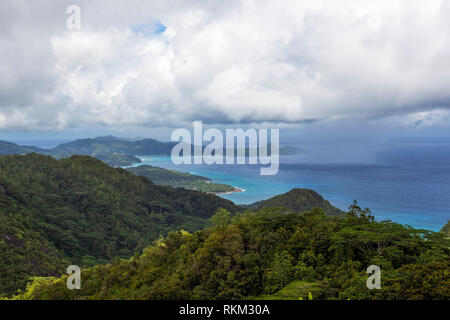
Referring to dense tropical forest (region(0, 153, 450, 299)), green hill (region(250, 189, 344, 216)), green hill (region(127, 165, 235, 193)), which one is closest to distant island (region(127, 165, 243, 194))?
green hill (region(127, 165, 235, 193))

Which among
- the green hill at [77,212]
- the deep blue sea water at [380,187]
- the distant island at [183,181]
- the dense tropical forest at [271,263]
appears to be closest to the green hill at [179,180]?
the distant island at [183,181]

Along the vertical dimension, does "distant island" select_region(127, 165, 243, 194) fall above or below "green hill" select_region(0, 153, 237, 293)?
above

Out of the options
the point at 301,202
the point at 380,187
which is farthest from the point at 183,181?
the point at 380,187

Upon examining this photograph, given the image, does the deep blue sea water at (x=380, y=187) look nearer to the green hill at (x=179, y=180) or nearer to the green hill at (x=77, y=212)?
the green hill at (x=179, y=180)

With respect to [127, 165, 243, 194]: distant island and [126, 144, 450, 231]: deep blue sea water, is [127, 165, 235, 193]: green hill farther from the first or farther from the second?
[126, 144, 450, 231]: deep blue sea water

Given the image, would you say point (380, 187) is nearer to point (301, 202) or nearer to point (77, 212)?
point (301, 202)

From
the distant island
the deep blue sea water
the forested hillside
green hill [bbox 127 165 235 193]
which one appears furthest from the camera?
green hill [bbox 127 165 235 193]
